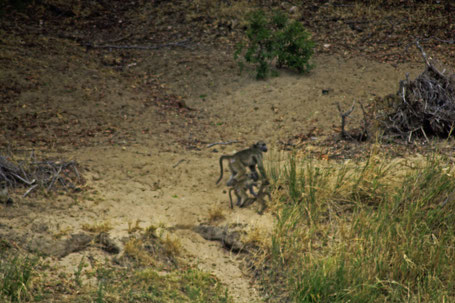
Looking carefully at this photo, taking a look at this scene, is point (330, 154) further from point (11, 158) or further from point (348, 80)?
point (11, 158)

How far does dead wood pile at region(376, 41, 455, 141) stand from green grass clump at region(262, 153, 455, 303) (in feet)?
2.93

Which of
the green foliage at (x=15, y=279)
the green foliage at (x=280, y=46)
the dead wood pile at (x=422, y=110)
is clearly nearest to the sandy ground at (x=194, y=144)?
the green foliage at (x=280, y=46)

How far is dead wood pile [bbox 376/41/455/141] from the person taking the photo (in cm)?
641

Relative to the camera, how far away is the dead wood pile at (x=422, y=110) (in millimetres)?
6414

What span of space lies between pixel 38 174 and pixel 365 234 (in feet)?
10.7

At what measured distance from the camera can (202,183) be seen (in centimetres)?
580

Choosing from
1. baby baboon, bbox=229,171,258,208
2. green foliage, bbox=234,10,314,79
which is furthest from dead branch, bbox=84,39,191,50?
baby baboon, bbox=229,171,258,208

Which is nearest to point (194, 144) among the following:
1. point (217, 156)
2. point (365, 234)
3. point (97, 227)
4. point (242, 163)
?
point (217, 156)

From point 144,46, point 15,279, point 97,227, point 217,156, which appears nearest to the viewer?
point 15,279

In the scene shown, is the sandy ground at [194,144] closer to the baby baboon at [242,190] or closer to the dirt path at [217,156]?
the dirt path at [217,156]

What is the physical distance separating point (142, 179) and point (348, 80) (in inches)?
175

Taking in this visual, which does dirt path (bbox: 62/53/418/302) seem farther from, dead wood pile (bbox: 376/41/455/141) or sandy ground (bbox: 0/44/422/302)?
dead wood pile (bbox: 376/41/455/141)

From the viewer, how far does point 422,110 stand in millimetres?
6422

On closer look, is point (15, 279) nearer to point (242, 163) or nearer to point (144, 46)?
point (242, 163)
